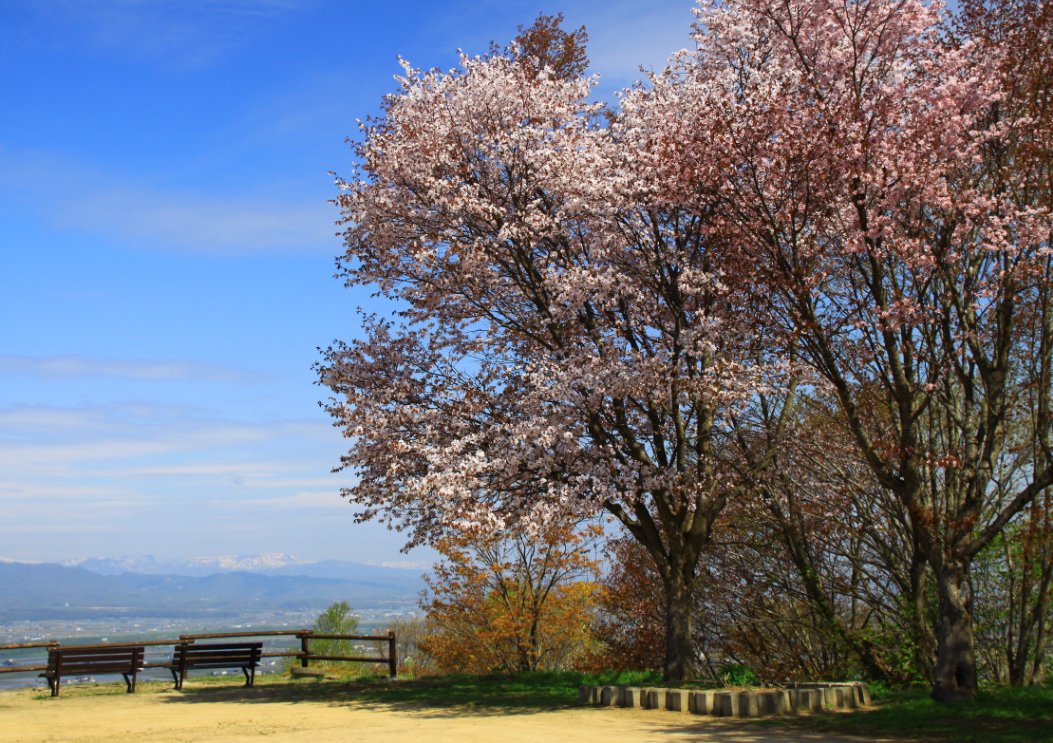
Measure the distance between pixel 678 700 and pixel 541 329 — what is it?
7.52 metres

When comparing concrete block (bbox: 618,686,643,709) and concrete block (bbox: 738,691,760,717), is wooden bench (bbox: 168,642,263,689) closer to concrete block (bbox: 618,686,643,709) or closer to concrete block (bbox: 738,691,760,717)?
concrete block (bbox: 618,686,643,709)

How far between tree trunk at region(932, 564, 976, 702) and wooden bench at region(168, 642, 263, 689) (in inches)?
557

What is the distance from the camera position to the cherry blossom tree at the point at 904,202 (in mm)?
14656

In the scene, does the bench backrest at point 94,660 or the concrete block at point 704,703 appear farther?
the bench backrest at point 94,660

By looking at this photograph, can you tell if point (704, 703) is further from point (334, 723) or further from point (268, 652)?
point (268, 652)

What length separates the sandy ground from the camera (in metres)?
12.6

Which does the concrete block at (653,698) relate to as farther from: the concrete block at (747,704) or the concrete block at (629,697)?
the concrete block at (747,704)

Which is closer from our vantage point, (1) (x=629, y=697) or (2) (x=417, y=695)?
(1) (x=629, y=697)

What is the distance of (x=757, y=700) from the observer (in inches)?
583

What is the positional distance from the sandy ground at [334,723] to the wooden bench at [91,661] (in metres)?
1.14

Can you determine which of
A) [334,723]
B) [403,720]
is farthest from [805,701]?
[334,723]

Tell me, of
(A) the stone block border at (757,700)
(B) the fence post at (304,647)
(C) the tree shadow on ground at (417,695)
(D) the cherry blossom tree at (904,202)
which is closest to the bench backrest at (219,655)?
(C) the tree shadow on ground at (417,695)

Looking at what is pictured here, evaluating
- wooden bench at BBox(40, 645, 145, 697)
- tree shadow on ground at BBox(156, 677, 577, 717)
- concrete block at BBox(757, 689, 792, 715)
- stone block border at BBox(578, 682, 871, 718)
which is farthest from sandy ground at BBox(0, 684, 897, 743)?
wooden bench at BBox(40, 645, 145, 697)

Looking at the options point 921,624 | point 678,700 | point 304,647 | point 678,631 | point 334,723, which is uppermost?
point 921,624
